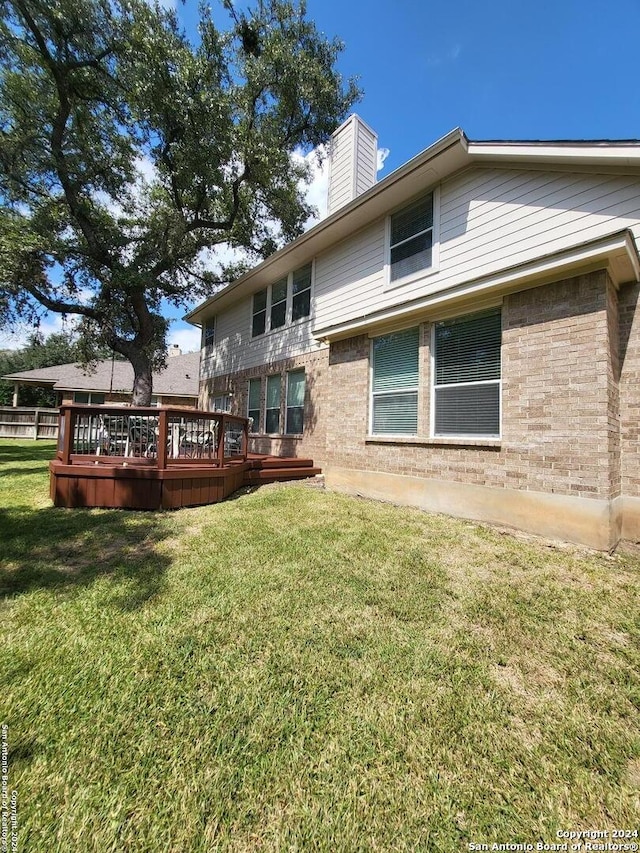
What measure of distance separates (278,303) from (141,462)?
21.2 ft

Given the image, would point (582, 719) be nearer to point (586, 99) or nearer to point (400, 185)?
point (400, 185)

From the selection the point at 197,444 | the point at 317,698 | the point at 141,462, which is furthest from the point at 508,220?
the point at 141,462

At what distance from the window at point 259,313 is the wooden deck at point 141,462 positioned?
4.85 meters

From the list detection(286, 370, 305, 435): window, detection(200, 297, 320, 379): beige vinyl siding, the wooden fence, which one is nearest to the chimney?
detection(200, 297, 320, 379): beige vinyl siding

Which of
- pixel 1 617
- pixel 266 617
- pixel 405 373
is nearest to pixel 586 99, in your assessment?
pixel 405 373

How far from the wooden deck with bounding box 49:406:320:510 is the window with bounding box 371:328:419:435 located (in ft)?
9.60

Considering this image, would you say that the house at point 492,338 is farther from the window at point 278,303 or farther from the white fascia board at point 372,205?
the window at point 278,303

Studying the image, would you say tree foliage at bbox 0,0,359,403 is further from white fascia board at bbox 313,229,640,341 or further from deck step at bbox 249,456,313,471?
white fascia board at bbox 313,229,640,341

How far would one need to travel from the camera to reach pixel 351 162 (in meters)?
9.19

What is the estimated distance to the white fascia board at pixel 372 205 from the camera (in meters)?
5.81

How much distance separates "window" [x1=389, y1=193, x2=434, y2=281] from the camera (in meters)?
6.72

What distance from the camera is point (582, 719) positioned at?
83.4 inches

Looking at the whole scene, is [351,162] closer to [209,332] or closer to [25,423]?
[209,332]

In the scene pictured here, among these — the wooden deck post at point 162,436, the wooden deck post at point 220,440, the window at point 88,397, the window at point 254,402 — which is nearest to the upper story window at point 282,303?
the window at point 254,402
